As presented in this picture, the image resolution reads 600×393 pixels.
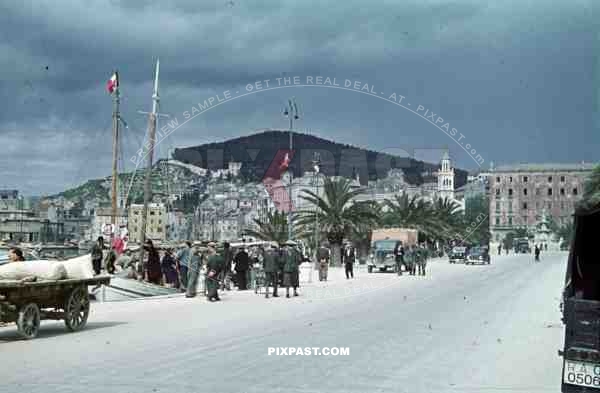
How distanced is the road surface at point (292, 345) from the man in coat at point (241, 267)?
653cm

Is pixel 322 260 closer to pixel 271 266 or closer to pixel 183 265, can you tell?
pixel 183 265

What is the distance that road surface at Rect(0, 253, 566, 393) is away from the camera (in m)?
8.75

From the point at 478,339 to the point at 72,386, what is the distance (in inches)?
274

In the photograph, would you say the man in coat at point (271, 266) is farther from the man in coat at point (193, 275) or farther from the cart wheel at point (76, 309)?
the cart wheel at point (76, 309)

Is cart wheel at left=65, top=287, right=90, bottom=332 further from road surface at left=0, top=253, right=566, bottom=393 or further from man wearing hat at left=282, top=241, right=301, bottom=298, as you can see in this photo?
man wearing hat at left=282, top=241, right=301, bottom=298

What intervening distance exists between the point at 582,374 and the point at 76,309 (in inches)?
370

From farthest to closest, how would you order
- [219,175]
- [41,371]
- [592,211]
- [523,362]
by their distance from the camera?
1. [219,175]
2. [523,362]
3. [41,371]
4. [592,211]

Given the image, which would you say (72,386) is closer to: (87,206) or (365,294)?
(365,294)

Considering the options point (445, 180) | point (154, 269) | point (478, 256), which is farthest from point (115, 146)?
point (445, 180)

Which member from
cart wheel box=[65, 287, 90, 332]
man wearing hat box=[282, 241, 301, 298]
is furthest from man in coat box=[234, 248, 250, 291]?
cart wheel box=[65, 287, 90, 332]

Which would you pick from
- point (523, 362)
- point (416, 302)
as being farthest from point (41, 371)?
point (416, 302)

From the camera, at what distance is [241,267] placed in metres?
27.0

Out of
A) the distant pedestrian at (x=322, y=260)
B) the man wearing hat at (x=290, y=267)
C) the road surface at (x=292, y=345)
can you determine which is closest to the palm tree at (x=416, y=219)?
the distant pedestrian at (x=322, y=260)

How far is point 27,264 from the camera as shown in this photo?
13039 mm
